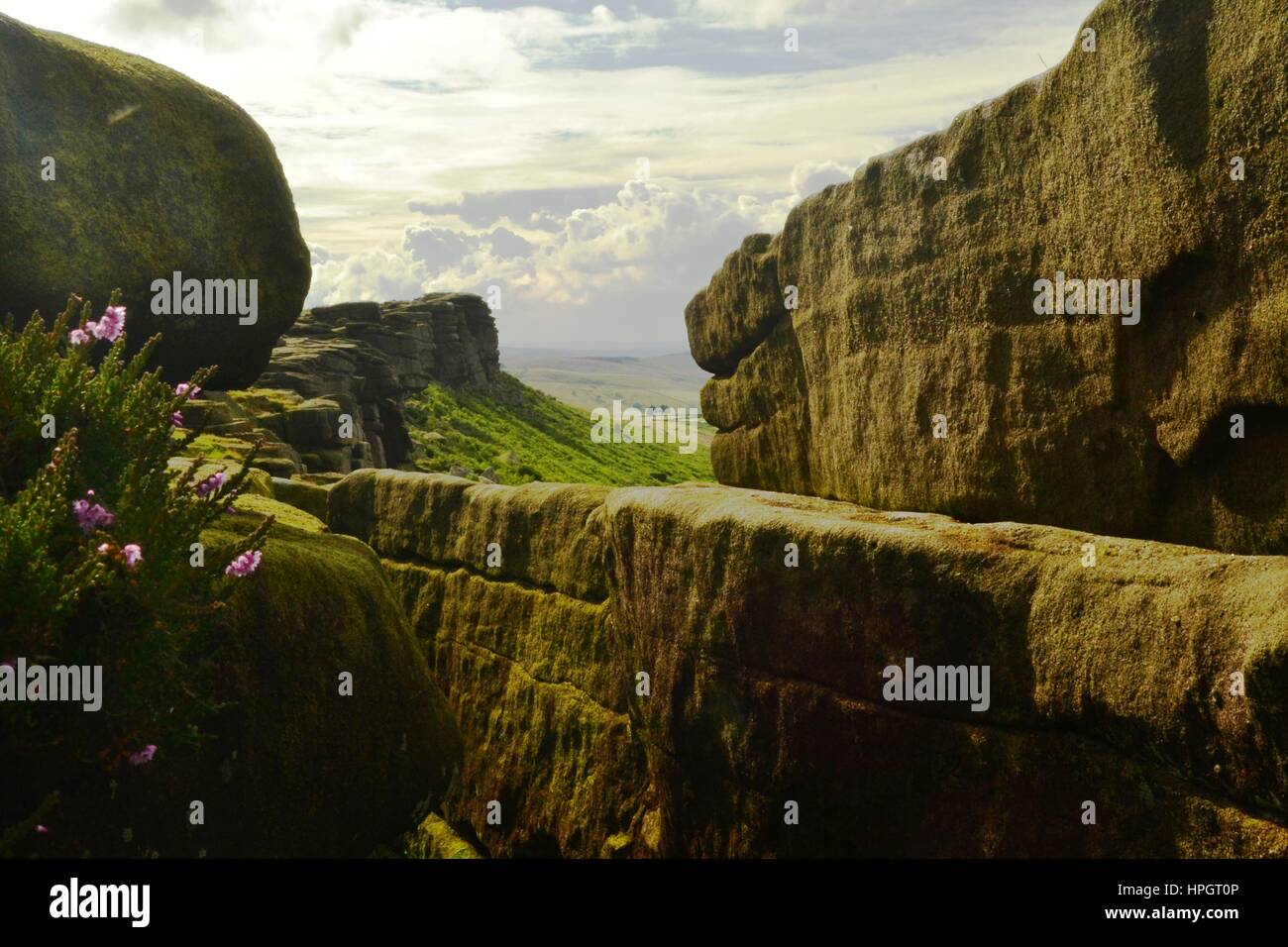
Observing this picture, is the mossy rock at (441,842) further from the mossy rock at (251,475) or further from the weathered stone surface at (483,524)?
the mossy rock at (251,475)

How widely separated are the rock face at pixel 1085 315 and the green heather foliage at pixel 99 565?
359 centimetres

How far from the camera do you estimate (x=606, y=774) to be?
8453 mm

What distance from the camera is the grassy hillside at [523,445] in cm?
6956

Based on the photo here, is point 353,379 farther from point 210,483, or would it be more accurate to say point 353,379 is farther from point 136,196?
point 210,483

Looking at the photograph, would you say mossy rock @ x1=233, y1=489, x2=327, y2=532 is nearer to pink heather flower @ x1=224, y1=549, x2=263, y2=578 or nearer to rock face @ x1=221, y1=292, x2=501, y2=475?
pink heather flower @ x1=224, y1=549, x2=263, y2=578

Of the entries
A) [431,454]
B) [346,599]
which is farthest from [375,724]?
[431,454]

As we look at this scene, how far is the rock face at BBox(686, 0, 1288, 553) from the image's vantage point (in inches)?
187

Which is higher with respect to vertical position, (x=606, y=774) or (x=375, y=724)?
(x=375, y=724)

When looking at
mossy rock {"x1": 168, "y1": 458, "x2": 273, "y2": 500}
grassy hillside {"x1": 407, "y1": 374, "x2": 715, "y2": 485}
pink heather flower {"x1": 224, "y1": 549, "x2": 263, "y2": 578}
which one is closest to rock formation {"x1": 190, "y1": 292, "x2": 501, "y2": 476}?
pink heather flower {"x1": 224, "y1": 549, "x2": 263, "y2": 578}

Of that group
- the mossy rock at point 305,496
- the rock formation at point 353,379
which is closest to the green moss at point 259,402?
the rock formation at point 353,379

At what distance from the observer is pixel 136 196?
362 inches

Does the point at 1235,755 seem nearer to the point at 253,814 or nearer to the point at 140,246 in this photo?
the point at 253,814
